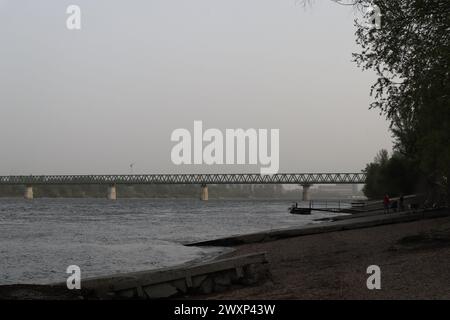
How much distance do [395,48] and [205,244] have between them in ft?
82.6

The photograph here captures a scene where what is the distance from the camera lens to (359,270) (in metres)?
19.8

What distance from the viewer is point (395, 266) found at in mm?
19438

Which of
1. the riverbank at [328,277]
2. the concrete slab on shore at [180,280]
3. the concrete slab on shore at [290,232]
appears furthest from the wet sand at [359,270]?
the concrete slab on shore at [290,232]

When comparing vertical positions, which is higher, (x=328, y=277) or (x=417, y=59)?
(x=417, y=59)

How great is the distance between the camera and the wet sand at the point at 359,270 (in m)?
15.5

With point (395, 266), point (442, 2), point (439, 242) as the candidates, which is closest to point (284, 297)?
point (395, 266)

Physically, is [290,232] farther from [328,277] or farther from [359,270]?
[328,277]

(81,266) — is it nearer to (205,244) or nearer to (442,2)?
(205,244)

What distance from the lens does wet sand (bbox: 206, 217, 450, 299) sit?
15.5 metres

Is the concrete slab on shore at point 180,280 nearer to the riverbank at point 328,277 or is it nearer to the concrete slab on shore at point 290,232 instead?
the riverbank at point 328,277

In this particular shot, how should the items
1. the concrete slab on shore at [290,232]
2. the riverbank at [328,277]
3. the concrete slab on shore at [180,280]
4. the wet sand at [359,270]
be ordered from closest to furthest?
1. the wet sand at [359,270]
2. the riverbank at [328,277]
3. the concrete slab on shore at [180,280]
4. the concrete slab on shore at [290,232]

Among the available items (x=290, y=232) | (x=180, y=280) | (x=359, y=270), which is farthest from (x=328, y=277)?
(x=290, y=232)

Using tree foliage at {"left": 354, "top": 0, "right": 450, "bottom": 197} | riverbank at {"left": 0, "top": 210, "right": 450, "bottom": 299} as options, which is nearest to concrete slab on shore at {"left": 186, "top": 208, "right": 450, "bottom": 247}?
riverbank at {"left": 0, "top": 210, "right": 450, "bottom": 299}
